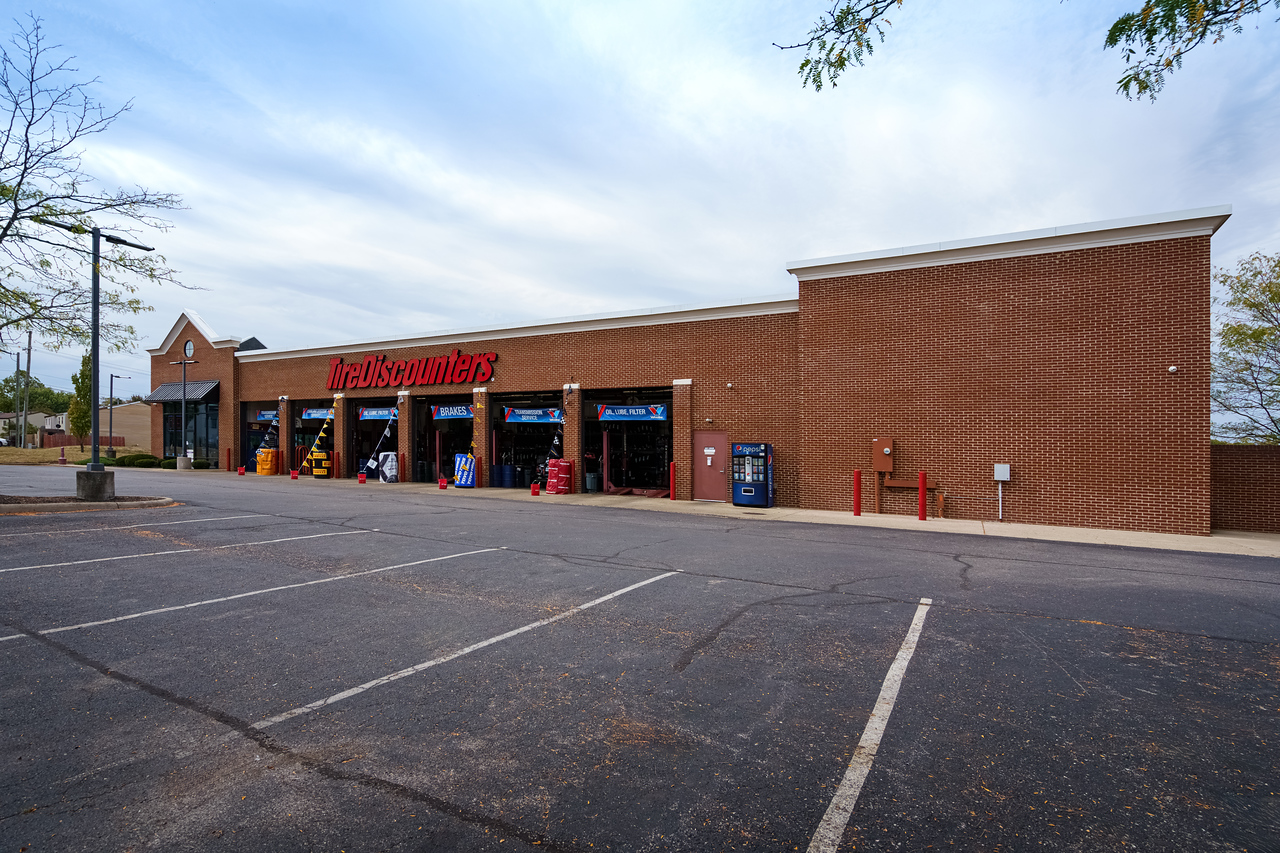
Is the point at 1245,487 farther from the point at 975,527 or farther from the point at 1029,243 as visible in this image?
the point at 1029,243

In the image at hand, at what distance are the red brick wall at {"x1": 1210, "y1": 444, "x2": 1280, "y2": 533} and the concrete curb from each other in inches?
987

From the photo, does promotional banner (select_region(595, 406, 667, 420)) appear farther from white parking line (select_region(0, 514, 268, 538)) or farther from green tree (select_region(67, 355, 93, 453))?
green tree (select_region(67, 355, 93, 453))

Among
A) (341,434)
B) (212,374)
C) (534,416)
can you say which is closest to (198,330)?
(212,374)

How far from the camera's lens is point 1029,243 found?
14781 mm

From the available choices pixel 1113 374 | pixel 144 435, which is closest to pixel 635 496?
pixel 1113 374

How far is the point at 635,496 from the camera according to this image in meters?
21.5

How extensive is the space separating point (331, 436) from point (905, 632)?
29437mm

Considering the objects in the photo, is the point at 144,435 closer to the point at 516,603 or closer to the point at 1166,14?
the point at 516,603

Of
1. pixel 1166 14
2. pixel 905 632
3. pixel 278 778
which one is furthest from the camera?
pixel 905 632

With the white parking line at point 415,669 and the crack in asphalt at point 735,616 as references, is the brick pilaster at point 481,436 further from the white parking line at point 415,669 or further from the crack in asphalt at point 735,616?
the crack in asphalt at point 735,616

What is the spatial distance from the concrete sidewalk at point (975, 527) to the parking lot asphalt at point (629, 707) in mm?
3632

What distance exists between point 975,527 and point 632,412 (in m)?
11.3

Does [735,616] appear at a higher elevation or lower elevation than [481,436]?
lower

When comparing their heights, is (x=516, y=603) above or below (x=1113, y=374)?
below
